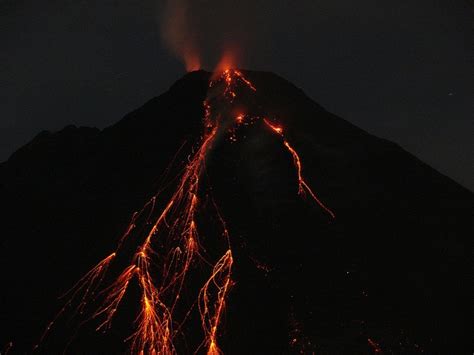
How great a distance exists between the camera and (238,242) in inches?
312

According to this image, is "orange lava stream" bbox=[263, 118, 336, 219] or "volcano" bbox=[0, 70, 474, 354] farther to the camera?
"orange lava stream" bbox=[263, 118, 336, 219]

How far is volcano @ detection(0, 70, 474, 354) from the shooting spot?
667 cm

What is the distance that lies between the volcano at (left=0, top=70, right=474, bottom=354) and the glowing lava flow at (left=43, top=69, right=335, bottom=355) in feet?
0.09

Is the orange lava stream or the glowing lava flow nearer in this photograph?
the glowing lava flow

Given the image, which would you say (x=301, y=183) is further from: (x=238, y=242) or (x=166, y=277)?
(x=166, y=277)

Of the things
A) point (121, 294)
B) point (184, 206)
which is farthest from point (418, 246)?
point (121, 294)

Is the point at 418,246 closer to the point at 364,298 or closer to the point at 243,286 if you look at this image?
the point at 364,298

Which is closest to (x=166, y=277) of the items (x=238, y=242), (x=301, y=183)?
(x=238, y=242)

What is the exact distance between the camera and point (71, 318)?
7410 mm

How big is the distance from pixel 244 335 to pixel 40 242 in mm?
5803

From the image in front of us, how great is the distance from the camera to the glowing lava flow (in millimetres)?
6707

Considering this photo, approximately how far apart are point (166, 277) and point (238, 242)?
1557mm

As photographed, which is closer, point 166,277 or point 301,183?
point 166,277

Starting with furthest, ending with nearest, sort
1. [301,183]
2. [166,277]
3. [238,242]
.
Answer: [301,183] → [238,242] → [166,277]
